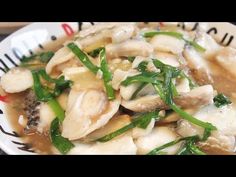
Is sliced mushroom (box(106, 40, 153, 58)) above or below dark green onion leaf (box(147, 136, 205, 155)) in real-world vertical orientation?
above

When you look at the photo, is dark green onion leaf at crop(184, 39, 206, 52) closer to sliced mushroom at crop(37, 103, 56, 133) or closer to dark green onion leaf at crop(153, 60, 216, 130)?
dark green onion leaf at crop(153, 60, 216, 130)

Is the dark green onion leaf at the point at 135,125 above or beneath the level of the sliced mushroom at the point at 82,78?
beneath

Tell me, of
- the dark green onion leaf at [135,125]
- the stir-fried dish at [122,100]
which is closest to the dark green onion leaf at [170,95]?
the stir-fried dish at [122,100]

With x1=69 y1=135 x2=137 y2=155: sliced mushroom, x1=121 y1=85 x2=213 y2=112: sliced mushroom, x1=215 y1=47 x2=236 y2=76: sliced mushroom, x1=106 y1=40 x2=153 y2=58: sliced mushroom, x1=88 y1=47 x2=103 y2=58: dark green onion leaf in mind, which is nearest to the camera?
x1=69 y1=135 x2=137 y2=155: sliced mushroom

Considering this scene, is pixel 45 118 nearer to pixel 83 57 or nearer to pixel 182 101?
pixel 83 57

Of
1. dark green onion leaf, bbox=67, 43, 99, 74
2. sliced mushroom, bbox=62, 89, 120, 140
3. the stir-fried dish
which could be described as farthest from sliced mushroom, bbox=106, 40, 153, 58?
sliced mushroom, bbox=62, 89, 120, 140

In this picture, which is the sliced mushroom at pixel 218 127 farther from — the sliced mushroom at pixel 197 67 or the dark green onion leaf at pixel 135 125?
the sliced mushroom at pixel 197 67

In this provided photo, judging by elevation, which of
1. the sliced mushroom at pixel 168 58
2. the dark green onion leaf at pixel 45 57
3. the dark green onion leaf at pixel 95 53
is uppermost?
the dark green onion leaf at pixel 95 53

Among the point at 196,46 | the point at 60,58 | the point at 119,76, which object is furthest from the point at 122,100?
the point at 196,46
